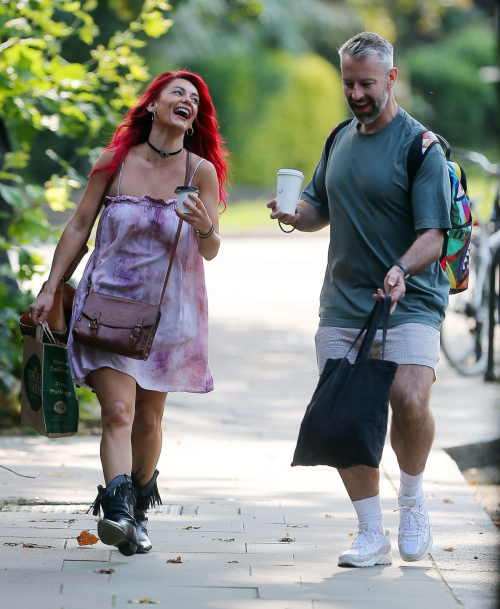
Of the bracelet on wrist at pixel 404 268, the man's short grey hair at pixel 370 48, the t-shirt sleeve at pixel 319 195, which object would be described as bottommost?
the bracelet on wrist at pixel 404 268

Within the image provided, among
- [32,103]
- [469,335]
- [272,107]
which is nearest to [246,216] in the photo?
[272,107]

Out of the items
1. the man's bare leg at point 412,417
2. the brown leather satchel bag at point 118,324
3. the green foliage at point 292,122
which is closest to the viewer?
the man's bare leg at point 412,417

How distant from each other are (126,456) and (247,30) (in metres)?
34.3

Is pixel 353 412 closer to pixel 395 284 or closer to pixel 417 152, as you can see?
pixel 395 284

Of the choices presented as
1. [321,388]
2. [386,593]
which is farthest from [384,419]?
[386,593]

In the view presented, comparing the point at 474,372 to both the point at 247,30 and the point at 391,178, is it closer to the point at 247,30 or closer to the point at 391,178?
the point at 391,178

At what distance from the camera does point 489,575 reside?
4152 mm

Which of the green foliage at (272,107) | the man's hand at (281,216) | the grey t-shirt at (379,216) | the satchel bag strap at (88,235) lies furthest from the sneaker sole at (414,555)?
the green foliage at (272,107)

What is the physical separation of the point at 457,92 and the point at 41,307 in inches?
1835

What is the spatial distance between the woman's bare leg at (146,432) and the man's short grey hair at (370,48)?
1.56 m

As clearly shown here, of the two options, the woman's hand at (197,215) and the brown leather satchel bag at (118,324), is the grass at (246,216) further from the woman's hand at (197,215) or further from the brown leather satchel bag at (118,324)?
the woman's hand at (197,215)

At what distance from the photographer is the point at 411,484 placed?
4320mm

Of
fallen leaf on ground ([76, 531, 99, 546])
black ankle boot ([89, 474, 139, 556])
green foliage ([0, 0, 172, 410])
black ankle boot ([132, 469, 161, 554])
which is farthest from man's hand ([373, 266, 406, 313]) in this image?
green foliage ([0, 0, 172, 410])

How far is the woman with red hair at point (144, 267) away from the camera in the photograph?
433 cm
